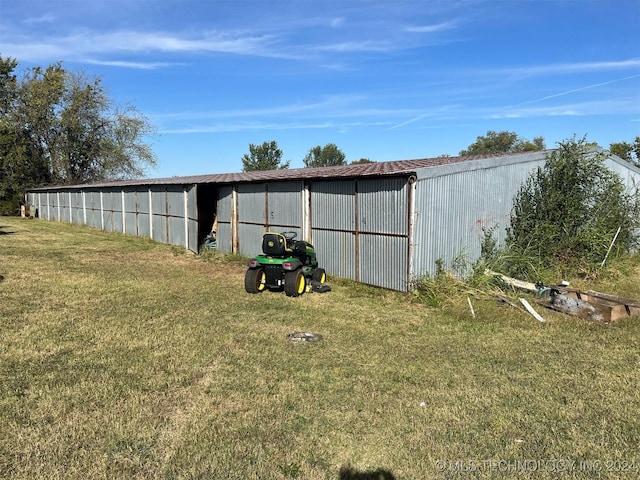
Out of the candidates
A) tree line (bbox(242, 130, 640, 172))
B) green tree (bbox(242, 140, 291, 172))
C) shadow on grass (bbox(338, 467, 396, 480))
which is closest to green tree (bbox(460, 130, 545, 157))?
tree line (bbox(242, 130, 640, 172))

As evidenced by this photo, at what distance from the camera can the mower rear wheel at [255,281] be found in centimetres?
809

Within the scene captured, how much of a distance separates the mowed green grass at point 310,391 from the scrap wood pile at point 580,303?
0.79 ft

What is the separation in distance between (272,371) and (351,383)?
2.83ft

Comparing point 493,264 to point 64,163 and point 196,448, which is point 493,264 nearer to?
point 196,448

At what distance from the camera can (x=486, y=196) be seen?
30.4 feet

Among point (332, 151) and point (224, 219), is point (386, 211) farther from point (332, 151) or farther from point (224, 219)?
point (332, 151)

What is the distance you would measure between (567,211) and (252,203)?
8121 millimetres

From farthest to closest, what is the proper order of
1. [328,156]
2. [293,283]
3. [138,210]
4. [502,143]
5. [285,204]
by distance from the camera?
[328,156]
[502,143]
[138,210]
[285,204]
[293,283]

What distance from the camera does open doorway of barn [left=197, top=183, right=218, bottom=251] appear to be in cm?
1518

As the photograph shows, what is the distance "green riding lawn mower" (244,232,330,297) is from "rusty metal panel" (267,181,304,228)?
2.31 meters

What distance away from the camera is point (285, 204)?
36.3 feet

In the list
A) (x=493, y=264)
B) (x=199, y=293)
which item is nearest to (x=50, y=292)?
(x=199, y=293)

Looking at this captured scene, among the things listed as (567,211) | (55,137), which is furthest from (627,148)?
(55,137)

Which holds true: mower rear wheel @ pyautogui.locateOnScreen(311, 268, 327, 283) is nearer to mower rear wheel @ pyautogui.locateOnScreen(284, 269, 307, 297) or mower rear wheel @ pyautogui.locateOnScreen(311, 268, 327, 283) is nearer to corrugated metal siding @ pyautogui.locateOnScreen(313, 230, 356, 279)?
corrugated metal siding @ pyautogui.locateOnScreen(313, 230, 356, 279)
